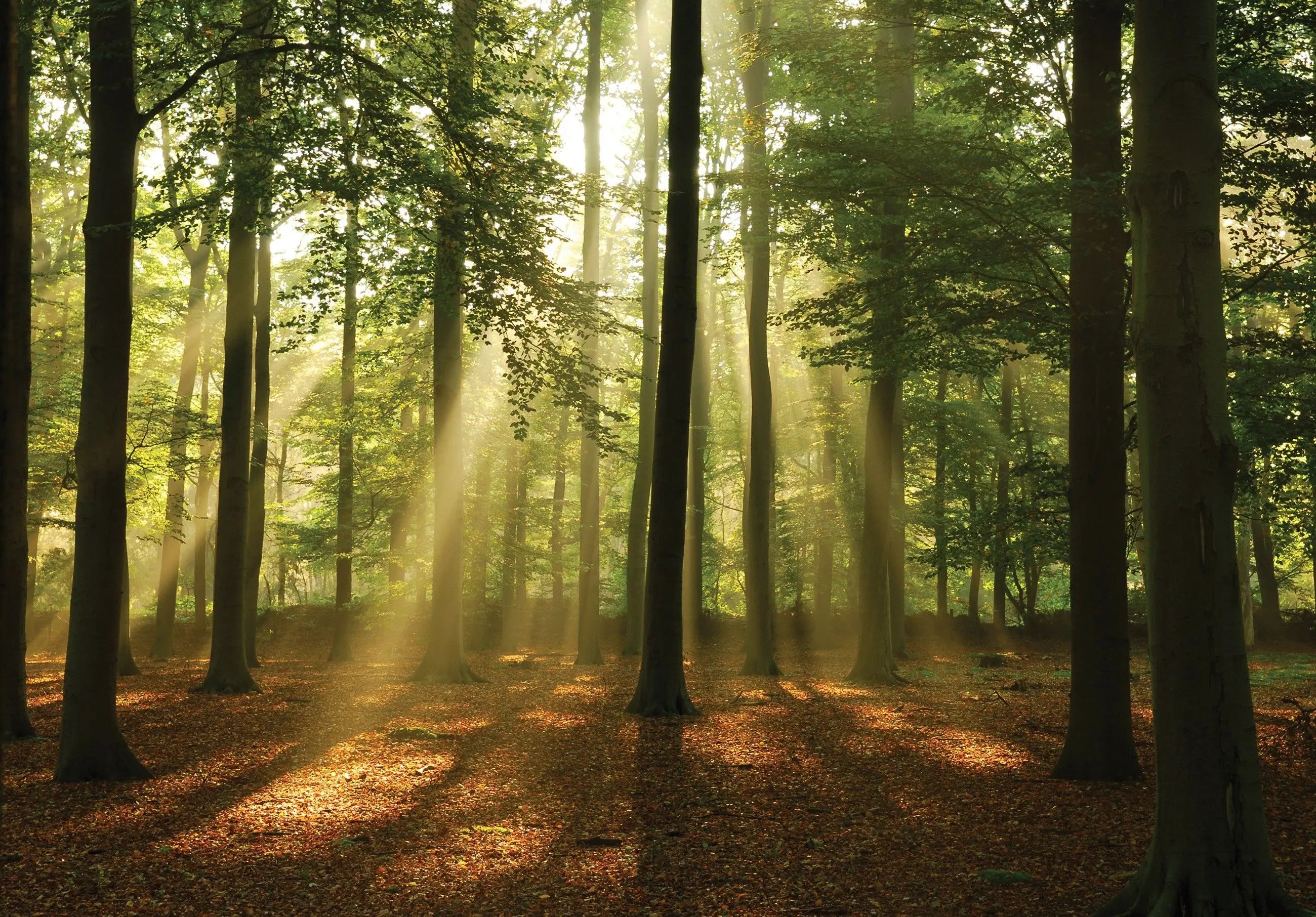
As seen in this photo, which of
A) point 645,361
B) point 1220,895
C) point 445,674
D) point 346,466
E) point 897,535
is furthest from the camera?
point 897,535

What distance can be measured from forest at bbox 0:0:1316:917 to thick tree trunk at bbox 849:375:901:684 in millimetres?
75

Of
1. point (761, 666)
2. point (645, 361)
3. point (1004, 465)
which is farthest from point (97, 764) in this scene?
point (1004, 465)

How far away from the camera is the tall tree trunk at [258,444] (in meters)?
19.1

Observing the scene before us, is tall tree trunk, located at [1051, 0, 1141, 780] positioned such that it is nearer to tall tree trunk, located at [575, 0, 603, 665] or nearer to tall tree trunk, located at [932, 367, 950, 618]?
tall tree trunk, located at [932, 367, 950, 618]

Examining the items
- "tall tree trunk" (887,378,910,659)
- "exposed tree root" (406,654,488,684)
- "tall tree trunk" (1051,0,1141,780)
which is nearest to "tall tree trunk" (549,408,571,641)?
"tall tree trunk" (887,378,910,659)

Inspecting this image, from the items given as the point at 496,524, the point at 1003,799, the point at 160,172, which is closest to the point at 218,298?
the point at 160,172

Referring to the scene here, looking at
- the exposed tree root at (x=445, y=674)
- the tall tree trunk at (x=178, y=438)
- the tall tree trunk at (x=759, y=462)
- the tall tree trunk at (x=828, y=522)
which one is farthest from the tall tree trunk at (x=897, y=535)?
the tall tree trunk at (x=178, y=438)

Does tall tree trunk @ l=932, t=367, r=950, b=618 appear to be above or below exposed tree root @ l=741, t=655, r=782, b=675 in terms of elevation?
above

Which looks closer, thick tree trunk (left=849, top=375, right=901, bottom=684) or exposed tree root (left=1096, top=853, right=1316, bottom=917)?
exposed tree root (left=1096, top=853, right=1316, bottom=917)

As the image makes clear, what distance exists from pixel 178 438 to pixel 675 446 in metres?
11.5

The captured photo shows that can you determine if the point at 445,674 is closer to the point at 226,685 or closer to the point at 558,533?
the point at 226,685

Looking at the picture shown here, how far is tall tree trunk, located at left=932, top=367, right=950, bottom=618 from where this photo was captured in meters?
21.1

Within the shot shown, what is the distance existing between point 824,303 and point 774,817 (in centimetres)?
560

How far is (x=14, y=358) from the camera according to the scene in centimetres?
354
